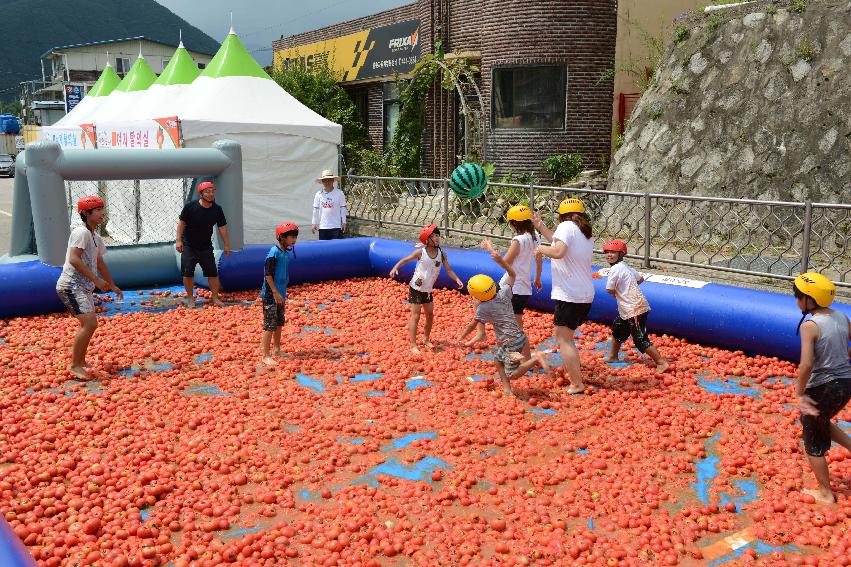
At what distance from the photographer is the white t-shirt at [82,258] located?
7.78 metres

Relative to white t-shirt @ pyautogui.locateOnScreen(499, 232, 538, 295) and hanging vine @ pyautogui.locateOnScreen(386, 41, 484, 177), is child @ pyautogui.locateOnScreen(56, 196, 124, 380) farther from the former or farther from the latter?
hanging vine @ pyautogui.locateOnScreen(386, 41, 484, 177)

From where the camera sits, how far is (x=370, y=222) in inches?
709

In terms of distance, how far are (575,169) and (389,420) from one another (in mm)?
14142

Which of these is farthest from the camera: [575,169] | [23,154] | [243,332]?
[575,169]

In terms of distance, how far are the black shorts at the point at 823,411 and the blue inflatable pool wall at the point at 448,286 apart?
3377mm

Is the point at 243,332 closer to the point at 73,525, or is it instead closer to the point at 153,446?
the point at 153,446

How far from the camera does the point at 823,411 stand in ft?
16.7

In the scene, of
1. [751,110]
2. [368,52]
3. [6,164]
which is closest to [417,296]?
[751,110]

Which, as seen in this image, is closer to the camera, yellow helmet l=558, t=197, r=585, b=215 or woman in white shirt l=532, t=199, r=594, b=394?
woman in white shirt l=532, t=199, r=594, b=394

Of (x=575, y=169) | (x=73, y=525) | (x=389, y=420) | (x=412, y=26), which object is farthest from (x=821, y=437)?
(x=412, y=26)

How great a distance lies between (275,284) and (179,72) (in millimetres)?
12161

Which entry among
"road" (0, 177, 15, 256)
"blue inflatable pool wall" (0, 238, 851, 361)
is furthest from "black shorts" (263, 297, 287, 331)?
"road" (0, 177, 15, 256)

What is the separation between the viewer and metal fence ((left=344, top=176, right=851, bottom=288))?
35.3ft

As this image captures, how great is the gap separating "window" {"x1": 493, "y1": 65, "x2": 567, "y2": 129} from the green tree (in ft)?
24.0
